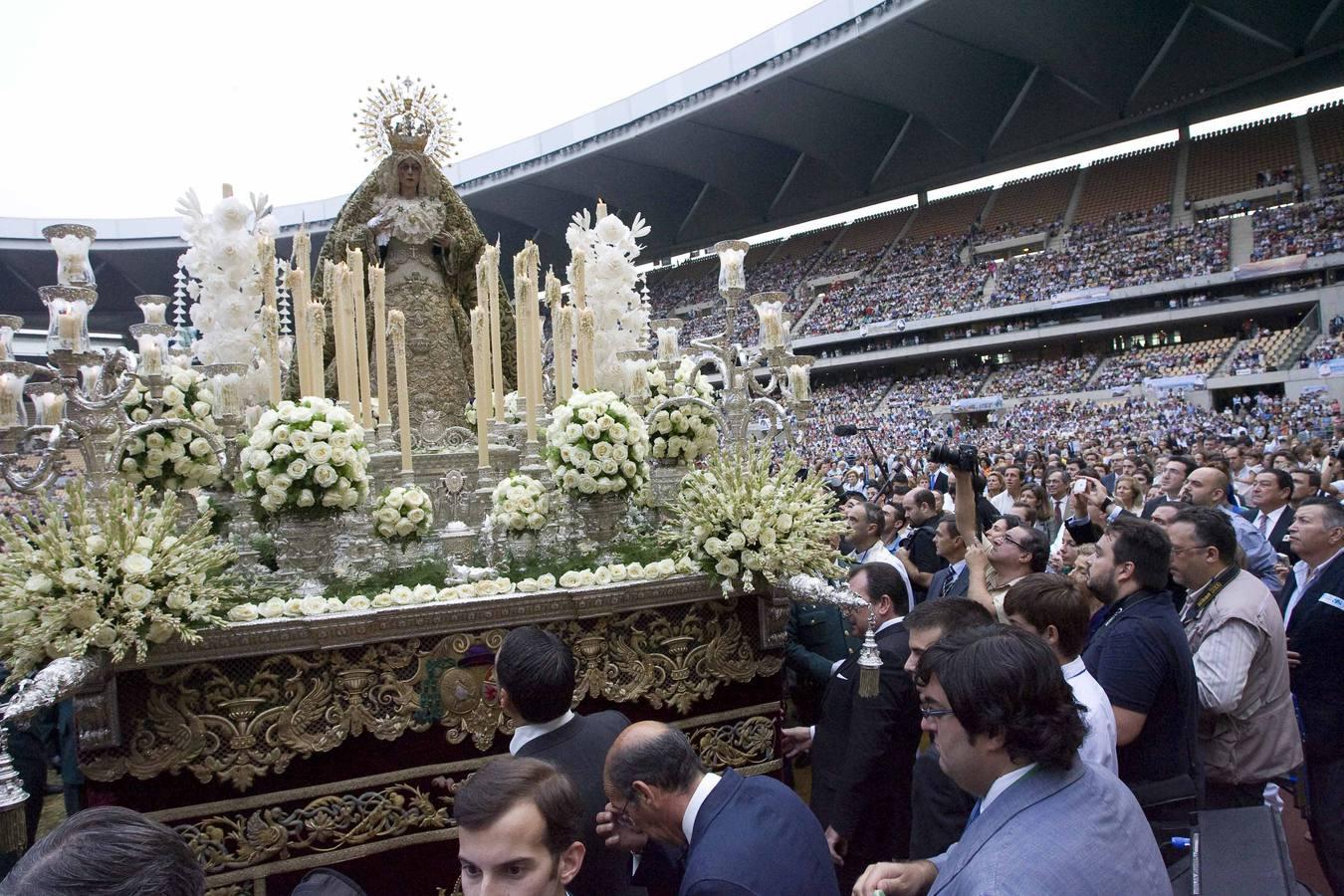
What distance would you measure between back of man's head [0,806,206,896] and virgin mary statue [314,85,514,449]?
4.32m

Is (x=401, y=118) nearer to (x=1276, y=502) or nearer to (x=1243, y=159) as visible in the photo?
(x=1276, y=502)

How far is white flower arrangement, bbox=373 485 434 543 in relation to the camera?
154 inches

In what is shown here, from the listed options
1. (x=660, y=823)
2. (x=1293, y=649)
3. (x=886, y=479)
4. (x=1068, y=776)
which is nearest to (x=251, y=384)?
(x=660, y=823)

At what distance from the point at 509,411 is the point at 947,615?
319 cm

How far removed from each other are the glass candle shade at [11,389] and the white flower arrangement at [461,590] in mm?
996

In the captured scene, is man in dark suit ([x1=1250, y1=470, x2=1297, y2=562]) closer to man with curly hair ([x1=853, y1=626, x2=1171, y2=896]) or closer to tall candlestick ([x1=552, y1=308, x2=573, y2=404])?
tall candlestick ([x1=552, y1=308, x2=573, y2=404])

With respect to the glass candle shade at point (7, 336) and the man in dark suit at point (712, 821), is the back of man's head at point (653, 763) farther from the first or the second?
the glass candle shade at point (7, 336)

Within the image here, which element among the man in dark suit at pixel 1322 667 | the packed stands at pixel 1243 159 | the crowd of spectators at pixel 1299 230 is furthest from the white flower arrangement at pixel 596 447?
the packed stands at pixel 1243 159

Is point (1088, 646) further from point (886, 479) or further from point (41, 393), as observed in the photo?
point (886, 479)

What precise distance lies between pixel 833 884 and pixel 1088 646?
1.91m

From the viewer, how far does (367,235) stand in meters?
5.63

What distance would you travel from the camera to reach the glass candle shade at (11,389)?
3.07m

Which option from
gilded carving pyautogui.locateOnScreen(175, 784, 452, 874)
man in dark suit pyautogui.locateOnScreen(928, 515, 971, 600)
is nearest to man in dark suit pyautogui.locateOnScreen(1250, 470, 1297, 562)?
man in dark suit pyautogui.locateOnScreen(928, 515, 971, 600)

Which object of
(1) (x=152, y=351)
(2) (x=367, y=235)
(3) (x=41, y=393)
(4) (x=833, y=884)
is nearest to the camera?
(4) (x=833, y=884)
